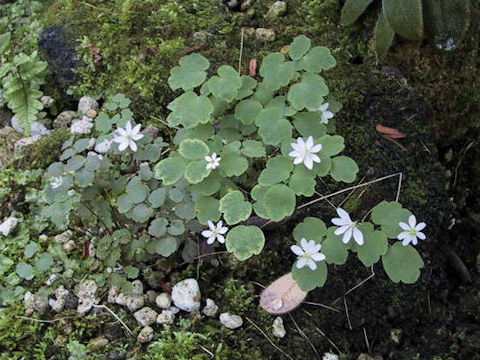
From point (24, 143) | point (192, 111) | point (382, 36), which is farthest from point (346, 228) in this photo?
point (24, 143)

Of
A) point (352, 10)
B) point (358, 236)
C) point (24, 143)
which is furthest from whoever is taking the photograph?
point (24, 143)

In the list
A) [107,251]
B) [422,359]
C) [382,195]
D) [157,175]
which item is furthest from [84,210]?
[422,359]

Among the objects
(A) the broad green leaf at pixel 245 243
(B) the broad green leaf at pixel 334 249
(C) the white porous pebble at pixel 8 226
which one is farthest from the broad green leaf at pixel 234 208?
(C) the white porous pebble at pixel 8 226

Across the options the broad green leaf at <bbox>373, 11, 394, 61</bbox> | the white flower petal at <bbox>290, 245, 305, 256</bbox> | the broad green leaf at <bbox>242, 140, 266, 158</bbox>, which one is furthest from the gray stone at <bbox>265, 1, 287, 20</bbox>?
the white flower petal at <bbox>290, 245, 305, 256</bbox>

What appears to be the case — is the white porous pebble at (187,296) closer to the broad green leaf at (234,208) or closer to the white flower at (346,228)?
the broad green leaf at (234,208)

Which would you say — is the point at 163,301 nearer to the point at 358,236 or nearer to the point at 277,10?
the point at 358,236

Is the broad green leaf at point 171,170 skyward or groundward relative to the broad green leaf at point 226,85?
groundward
